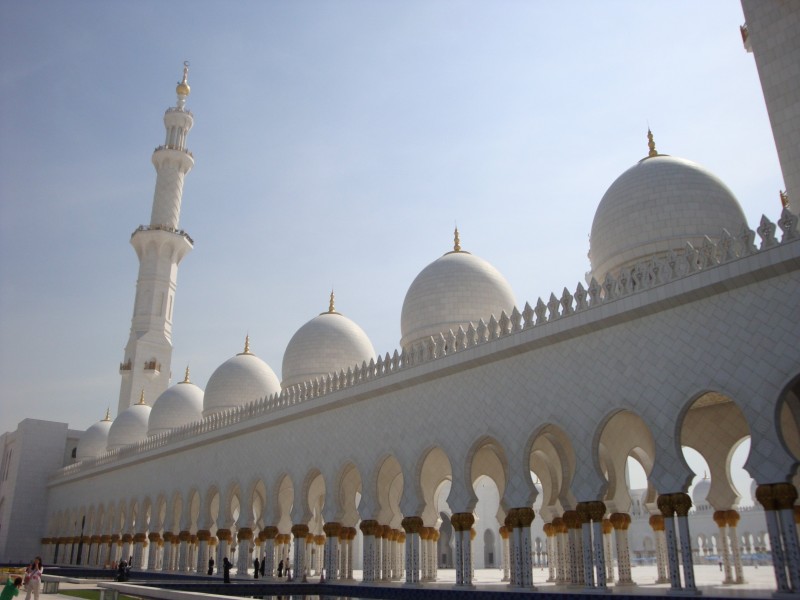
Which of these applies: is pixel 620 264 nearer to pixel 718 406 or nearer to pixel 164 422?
pixel 718 406

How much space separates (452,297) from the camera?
15.6 meters

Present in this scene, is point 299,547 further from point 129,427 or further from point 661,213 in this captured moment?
point 129,427

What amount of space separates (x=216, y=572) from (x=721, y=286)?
48.0 feet

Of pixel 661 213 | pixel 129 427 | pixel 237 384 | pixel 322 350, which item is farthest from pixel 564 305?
pixel 129 427

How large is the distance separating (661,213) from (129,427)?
20.8 m

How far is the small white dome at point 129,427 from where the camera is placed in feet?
84.1

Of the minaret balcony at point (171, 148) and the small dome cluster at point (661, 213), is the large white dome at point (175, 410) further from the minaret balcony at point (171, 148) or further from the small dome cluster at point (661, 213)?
the small dome cluster at point (661, 213)

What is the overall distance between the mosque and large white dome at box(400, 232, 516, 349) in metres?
0.05

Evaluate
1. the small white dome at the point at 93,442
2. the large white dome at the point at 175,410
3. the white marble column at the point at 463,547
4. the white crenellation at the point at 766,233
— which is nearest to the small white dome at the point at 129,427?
the large white dome at the point at 175,410

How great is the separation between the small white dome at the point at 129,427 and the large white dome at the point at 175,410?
1.88 m

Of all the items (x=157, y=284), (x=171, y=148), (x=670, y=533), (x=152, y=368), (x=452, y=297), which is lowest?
(x=670, y=533)

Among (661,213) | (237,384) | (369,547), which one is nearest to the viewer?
(661,213)

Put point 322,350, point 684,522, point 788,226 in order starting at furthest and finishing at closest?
point 322,350, point 684,522, point 788,226

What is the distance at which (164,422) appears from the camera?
76.7ft
